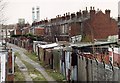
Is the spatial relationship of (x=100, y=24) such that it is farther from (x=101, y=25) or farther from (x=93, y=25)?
(x=93, y=25)

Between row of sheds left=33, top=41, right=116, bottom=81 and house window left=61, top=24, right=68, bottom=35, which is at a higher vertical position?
house window left=61, top=24, right=68, bottom=35

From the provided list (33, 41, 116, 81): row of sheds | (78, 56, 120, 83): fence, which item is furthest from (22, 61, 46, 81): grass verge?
(78, 56, 120, 83): fence

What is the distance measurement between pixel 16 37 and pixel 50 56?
199 feet

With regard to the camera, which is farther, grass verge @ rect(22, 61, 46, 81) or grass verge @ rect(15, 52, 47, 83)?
grass verge @ rect(22, 61, 46, 81)

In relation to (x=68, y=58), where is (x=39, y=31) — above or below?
above

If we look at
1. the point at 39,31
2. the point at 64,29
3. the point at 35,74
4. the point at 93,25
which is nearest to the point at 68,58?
the point at 35,74

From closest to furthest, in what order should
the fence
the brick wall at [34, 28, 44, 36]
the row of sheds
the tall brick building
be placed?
the fence
the row of sheds
the tall brick building
the brick wall at [34, 28, 44, 36]

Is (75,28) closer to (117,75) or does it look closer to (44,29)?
(44,29)

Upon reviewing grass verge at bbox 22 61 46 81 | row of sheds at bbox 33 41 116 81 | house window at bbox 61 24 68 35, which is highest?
house window at bbox 61 24 68 35

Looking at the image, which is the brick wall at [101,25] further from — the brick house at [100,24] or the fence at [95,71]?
the fence at [95,71]

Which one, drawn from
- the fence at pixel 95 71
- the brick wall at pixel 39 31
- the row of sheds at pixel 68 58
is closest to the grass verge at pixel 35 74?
the row of sheds at pixel 68 58

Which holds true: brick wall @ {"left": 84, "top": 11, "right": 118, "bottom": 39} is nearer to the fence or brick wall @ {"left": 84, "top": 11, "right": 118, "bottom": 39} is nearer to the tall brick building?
the tall brick building

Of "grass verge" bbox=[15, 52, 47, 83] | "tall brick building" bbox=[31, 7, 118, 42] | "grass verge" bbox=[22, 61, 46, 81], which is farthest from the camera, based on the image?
"tall brick building" bbox=[31, 7, 118, 42]

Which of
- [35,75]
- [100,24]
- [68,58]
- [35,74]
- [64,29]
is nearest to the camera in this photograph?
[68,58]
